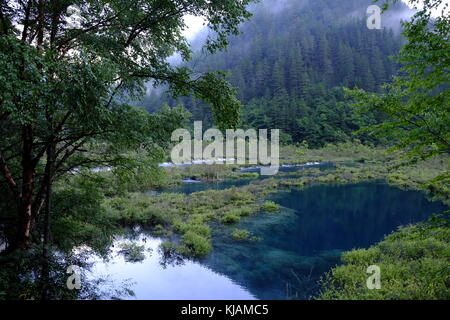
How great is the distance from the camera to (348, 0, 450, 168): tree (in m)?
5.34

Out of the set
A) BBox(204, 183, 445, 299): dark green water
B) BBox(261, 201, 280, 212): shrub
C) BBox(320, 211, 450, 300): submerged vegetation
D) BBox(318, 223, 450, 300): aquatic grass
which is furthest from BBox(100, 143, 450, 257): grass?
BBox(318, 223, 450, 300): aquatic grass

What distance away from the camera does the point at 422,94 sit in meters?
5.95

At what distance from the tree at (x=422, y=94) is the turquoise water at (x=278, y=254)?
5731 millimetres

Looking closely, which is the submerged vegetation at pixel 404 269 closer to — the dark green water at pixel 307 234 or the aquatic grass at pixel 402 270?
the aquatic grass at pixel 402 270

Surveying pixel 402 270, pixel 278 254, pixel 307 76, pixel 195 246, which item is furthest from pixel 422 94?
pixel 307 76

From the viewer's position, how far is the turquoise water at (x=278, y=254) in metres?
9.54

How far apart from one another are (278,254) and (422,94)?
8656 millimetres

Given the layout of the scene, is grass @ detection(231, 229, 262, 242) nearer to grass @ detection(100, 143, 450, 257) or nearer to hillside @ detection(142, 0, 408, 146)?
grass @ detection(100, 143, 450, 257)

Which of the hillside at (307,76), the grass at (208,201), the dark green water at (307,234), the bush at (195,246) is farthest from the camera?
the hillside at (307,76)

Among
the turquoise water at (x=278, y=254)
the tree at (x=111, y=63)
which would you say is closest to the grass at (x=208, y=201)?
the turquoise water at (x=278, y=254)

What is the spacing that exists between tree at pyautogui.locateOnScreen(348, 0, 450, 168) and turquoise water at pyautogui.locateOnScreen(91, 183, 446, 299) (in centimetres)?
573

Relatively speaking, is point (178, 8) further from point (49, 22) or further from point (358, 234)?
point (358, 234)
